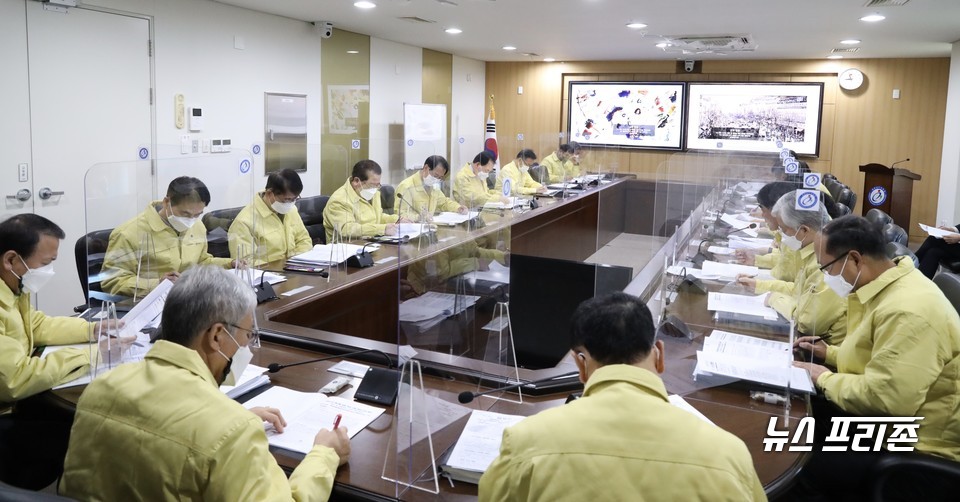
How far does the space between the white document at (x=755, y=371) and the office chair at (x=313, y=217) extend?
333 centimetres

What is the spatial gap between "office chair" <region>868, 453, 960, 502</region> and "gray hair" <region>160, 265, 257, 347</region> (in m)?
1.65

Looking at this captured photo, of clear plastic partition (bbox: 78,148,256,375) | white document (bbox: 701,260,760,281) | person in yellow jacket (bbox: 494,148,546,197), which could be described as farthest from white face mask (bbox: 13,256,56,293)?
person in yellow jacket (bbox: 494,148,546,197)

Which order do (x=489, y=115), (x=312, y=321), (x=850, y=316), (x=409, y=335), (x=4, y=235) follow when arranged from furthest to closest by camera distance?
1. (x=489, y=115)
2. (x=312, y=321)
3. (x=850, y=316)
4. (x=4, y=235)
5. (x=409, y=335)

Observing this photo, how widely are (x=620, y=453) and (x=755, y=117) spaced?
34.0ft

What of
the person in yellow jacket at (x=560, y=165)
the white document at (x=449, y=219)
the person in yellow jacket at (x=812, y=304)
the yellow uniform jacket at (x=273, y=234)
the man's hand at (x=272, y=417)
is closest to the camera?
the man's hand at (x=272, y=417)

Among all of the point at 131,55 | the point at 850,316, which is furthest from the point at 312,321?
the point at 131,55

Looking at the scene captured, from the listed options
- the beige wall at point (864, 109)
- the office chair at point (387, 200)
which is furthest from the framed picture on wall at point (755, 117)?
the office chair at point (387, 200)

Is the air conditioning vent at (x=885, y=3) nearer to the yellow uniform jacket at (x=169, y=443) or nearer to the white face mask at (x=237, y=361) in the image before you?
the white face mask at (x=237, y=361)

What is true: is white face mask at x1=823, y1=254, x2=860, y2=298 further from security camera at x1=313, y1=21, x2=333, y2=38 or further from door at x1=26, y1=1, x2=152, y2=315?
security camera at x1=313, y1=21, x2=333, y2=38

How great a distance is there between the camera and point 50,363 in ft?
6.56

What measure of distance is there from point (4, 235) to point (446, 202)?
316cm

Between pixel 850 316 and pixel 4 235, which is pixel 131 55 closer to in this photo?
pixel 4 235

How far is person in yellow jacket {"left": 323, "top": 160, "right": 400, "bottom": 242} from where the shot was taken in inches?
183

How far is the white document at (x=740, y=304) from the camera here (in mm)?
2541
